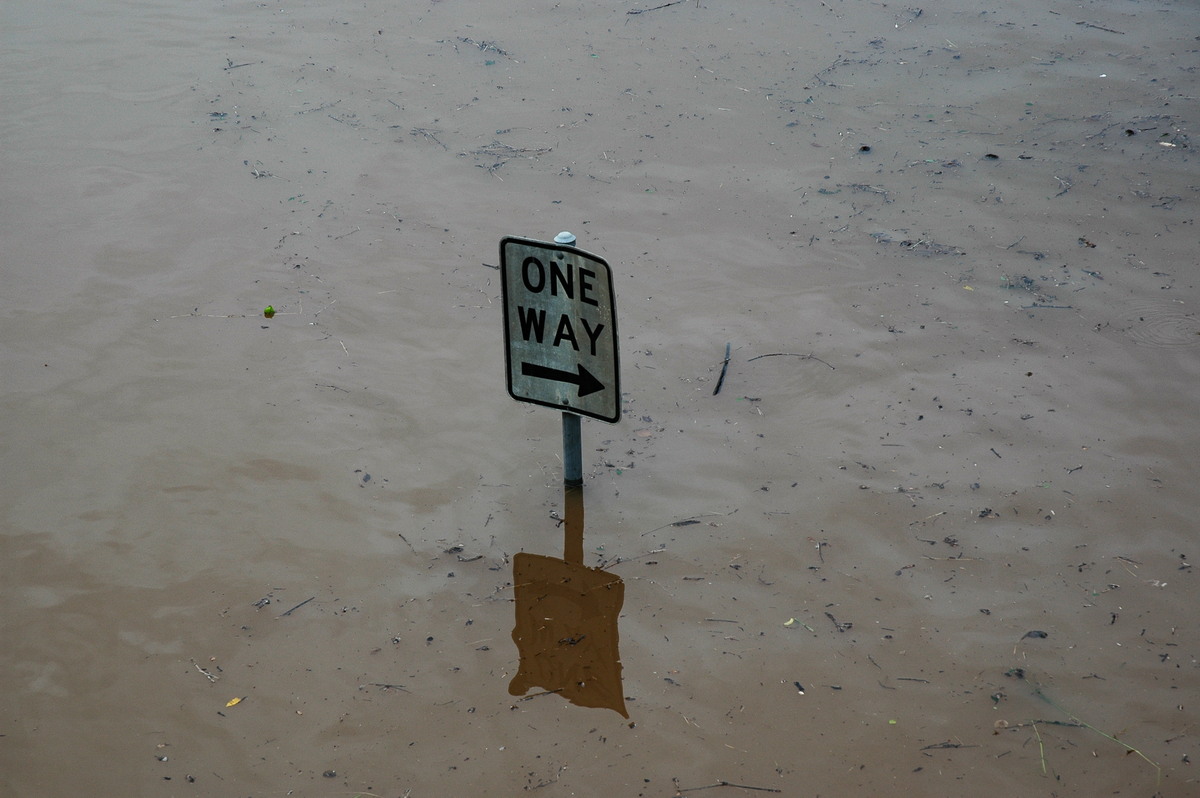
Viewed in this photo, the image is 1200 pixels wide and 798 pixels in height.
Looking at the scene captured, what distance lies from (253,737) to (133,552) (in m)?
1.22

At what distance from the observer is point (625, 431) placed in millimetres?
4625

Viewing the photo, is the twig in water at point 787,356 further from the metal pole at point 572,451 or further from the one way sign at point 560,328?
the one way sign at point 560,328

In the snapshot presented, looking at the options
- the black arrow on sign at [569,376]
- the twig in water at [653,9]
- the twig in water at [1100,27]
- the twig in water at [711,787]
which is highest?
the twig in water at [653,9]

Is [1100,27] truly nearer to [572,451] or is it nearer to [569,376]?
[572,451]

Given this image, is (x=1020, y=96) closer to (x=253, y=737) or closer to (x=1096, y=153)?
(x=1096, y=153)

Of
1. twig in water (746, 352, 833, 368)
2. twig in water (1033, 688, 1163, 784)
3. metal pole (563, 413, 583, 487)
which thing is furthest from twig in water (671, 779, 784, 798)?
twig in water (746, 352, 833, 368)

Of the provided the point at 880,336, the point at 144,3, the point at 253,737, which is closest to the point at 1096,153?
the point at 880,336

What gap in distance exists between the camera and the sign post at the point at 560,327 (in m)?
3.30

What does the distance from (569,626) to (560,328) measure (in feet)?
3.94

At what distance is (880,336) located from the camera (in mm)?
5191

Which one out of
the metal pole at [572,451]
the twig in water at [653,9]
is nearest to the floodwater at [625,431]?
the metal pole at [572,451]

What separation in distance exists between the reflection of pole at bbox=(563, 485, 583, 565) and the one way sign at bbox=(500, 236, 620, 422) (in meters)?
0.66

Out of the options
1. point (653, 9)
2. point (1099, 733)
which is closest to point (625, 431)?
point (1099, 733)

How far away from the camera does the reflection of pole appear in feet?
13.2
